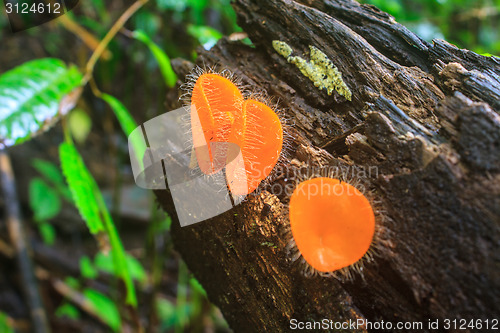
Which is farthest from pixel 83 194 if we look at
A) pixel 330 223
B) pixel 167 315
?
pixel 167 315

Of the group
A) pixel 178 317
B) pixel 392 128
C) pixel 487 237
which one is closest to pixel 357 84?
pixel 392 128

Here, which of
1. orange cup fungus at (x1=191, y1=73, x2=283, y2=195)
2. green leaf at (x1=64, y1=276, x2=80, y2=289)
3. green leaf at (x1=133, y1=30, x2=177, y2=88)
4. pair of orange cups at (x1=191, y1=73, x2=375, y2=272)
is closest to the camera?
pair of orange cups at (x1=191, y1=73, x2=375, y2=272)

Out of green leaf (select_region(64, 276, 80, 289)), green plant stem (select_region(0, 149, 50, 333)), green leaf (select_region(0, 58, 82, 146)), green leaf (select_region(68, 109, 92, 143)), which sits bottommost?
green leaf (select_region(64, 276, 80, 289))

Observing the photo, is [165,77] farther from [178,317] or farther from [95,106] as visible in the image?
[95,106]

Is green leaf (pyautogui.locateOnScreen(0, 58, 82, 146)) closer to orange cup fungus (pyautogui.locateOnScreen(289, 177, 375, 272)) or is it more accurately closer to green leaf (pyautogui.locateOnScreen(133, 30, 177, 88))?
green leaf (pyautogui.locateOnScreen(133, 30, 177, 88))

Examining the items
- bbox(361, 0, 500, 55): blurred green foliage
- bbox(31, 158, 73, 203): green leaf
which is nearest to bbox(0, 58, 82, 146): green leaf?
bbox(31, 158, 73, 203): green leaf

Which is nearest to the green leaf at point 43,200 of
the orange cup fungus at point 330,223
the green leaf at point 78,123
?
the green leaf at point 78,123

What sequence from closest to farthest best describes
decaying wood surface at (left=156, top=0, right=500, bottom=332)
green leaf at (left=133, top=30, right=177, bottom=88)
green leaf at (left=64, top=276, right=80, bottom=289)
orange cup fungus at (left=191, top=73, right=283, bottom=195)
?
1. decaying wood surface at (left=156, top=0, right=500, bottom=332)
2. orange cup fungus at (left=191, top=73, right=283, bottom=195)
3. green leaf at (left=133, top=30, right=177, bottom=88)
4. green leaf at (left=64, top=276, right=80, bottom=289)
